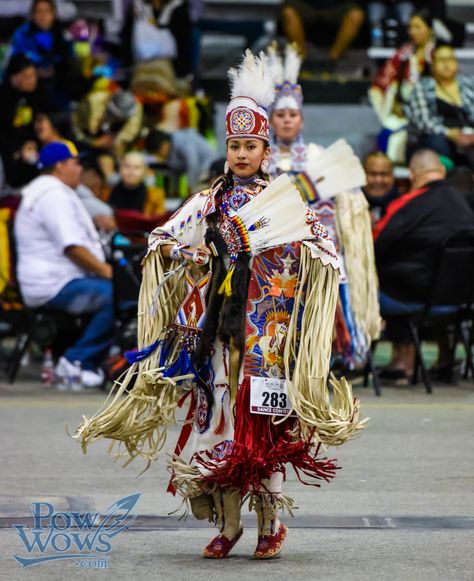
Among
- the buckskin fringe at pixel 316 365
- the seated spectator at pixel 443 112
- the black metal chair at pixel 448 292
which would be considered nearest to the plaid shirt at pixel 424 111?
the seated spectator at pixel 443 112

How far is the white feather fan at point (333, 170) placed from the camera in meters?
9.57

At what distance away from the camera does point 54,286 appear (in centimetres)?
1104

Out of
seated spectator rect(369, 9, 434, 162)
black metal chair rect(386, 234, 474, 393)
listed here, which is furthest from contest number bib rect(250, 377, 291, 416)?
seated spectator rect(369, 9, 434, 162)

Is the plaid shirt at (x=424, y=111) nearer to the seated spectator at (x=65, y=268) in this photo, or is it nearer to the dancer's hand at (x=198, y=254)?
the seated spectator at (x=65, y=268)

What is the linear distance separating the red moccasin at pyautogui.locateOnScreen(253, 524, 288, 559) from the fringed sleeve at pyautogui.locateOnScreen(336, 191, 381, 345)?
4.56 meters

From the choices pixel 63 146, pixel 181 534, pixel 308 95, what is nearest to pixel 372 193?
pixel 63 146

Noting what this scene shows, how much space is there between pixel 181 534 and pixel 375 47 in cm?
1147

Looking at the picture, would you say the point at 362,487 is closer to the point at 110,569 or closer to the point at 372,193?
the point at 110,569

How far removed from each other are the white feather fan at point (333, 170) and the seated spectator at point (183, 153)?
563cm

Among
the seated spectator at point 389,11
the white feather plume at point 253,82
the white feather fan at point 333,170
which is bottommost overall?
Result: the white feather fan at point 333,170

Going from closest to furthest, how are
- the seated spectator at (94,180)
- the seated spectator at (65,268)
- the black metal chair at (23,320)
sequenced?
the seated spectator at (65,268)
the black metal chair at (23,320)
the seated spectator at (94,180)

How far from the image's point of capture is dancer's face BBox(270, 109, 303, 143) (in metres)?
9.67

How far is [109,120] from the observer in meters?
15.6

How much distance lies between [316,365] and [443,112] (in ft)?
32.5
